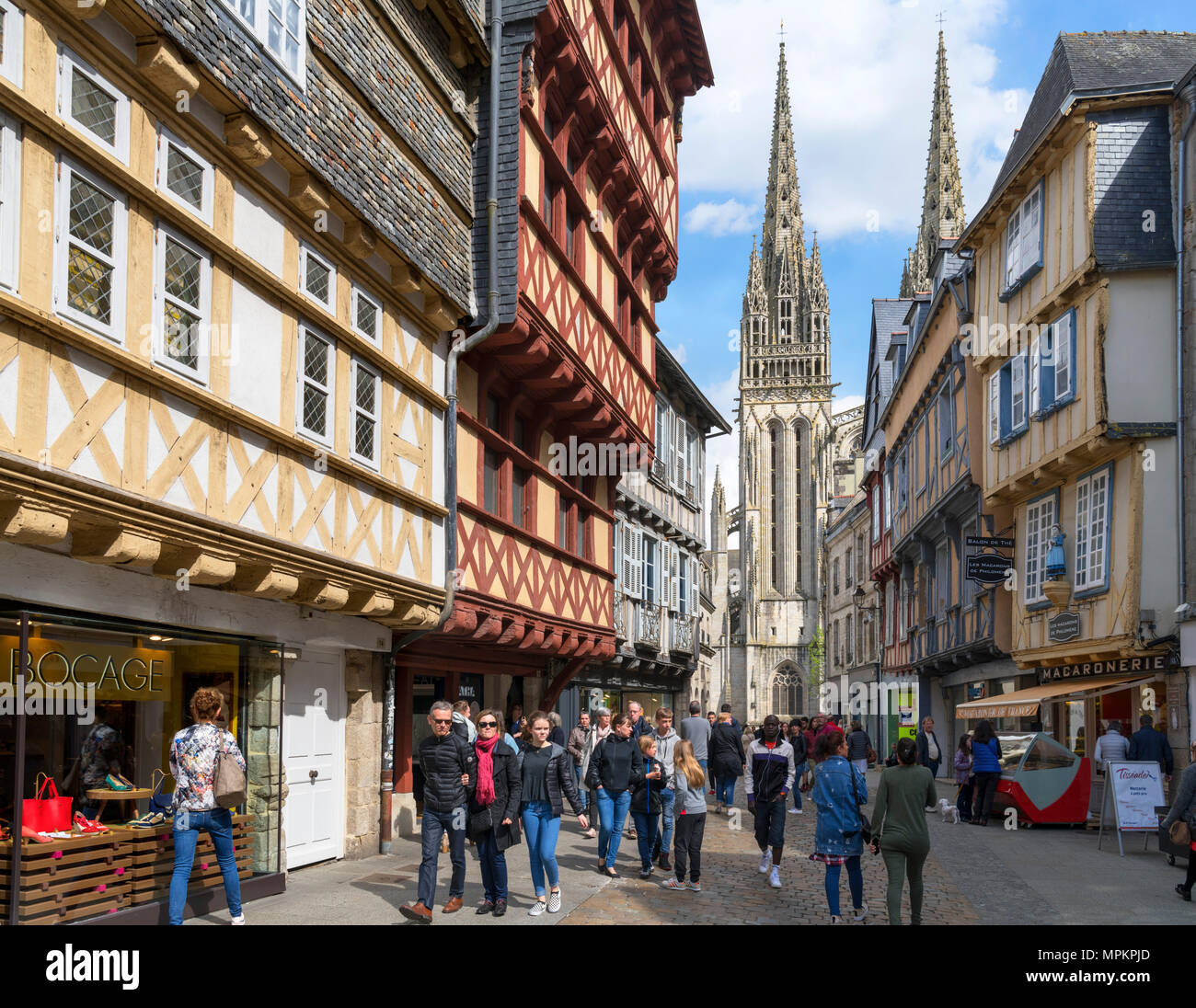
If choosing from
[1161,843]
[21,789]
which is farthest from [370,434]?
[1161,843]

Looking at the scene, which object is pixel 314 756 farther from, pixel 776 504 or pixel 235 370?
pixel 776 504

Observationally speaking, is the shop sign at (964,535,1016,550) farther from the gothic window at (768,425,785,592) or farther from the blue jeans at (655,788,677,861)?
the gothic window at (768,425,785,592)

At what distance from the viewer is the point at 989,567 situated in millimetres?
20344

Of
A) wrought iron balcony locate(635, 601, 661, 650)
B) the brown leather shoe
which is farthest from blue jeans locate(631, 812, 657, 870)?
wrought iron balcony locate(635, 601, 661, 650)

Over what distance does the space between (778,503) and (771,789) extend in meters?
80.7

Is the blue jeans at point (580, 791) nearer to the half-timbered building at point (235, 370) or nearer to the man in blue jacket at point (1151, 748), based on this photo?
the half-timbered building at point (235, 370)

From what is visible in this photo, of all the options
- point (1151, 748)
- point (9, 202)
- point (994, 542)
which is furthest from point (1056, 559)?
point (9, 202)

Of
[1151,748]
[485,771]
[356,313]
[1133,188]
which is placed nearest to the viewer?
[485,771]

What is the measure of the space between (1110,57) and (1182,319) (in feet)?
17.5

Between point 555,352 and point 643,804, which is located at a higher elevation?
point 555,352

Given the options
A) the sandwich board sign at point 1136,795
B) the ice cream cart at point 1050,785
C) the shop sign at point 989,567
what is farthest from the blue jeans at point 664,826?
the shop sign at point 989,567

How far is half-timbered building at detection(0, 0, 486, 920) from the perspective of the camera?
6.96 metres

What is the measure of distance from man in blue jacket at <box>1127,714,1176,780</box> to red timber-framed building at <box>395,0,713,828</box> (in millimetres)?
7191

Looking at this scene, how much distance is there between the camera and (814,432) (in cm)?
9150
